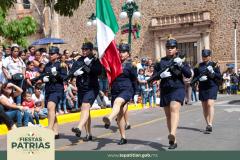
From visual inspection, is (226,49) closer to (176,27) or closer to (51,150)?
(176,27)

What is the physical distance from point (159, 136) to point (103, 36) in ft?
8.15

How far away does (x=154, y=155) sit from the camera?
27.0ft

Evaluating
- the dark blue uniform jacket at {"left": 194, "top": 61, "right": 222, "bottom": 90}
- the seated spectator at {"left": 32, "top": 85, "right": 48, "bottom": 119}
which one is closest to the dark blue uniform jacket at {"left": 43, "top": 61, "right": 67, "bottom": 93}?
the seated spectator at {"left": 32, "top": 85, "right": 48, "bottom": 119}

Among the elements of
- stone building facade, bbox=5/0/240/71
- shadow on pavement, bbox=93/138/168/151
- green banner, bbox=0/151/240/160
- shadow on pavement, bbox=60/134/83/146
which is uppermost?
stone building facade, bbox=5/0/240/71

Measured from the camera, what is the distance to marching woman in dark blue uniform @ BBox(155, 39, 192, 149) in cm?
885

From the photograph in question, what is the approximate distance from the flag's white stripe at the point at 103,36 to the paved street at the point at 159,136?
196cm

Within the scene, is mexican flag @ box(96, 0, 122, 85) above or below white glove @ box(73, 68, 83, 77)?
above

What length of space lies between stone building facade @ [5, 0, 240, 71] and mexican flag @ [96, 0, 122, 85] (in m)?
24.9

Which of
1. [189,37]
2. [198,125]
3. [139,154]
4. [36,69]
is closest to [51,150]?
[139,154]

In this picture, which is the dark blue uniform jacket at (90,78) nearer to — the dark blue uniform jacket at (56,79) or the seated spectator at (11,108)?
the dark blue uniform jacket at (56,79)

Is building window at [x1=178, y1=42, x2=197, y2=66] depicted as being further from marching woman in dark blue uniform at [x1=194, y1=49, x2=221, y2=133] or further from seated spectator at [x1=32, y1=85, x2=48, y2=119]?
marching woman in dark blue uniform at [x1=194, y1=49, x2=221, y2=133]

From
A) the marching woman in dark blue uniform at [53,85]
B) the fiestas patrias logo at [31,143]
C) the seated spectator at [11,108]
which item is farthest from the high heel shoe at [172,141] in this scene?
the fiestas patrias logo at [31,143]

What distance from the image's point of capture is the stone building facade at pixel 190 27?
34.5 m

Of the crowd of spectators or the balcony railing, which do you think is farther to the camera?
the balcony railing
